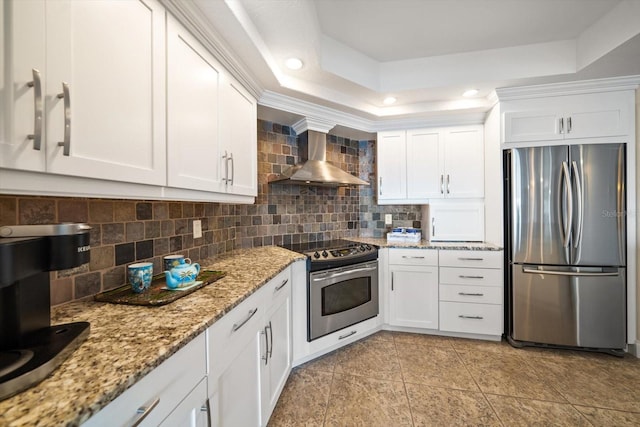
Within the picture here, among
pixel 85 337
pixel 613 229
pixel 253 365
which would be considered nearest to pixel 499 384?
pixel 613 229

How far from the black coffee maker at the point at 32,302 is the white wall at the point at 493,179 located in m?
2.94

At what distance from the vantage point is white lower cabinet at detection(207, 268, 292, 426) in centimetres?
92

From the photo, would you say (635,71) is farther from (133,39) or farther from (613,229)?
(133,39)

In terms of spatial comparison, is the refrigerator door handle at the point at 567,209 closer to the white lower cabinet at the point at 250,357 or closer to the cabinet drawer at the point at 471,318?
the cabinet drawer at the point at 471,318

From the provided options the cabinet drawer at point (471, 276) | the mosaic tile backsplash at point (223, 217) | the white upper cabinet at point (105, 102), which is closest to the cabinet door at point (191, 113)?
the white upper cabinet at point (105, 102)

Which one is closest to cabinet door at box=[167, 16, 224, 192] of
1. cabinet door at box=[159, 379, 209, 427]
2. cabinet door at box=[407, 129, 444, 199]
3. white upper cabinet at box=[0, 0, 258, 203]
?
white upper cabinet at box=[0, 0, 258, 203]

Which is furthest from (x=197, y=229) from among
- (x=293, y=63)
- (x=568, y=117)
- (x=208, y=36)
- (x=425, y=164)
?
(x=568, y=117)

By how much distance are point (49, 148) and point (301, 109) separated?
6.54ft

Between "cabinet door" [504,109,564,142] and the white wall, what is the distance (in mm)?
92

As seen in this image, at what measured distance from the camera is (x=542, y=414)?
1.55m

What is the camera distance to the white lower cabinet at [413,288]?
2.51 meters

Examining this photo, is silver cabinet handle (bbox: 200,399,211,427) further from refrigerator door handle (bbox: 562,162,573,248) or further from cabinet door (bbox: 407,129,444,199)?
refrigerator door handle (bbox: 562,162,573,248)

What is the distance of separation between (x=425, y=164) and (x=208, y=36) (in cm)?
236

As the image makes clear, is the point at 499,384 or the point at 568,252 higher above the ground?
the point at 568,252
